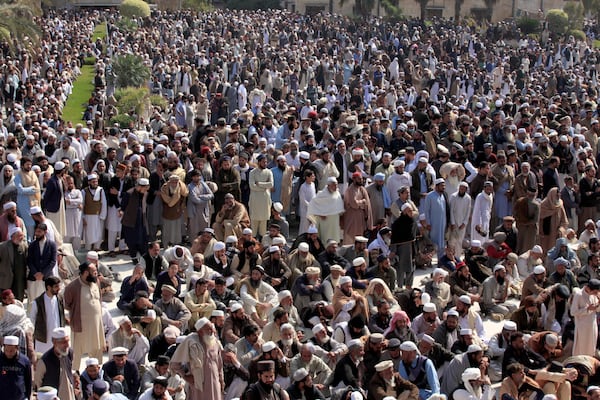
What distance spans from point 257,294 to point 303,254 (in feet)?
3.27

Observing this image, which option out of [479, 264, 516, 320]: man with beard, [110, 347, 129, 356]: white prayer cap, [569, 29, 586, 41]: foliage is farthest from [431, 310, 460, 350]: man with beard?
[569, 29, 586, 41]: foliage

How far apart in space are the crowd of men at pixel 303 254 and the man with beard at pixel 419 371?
0.05 feet

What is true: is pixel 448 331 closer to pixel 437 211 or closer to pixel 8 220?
pixel 437 211

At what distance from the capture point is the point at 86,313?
417 inches

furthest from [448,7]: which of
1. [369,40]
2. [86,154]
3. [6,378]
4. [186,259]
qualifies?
[6,378]

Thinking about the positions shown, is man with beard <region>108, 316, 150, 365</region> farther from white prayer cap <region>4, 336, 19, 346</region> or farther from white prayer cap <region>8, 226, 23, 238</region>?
white prayer cap <region>8, 226, 23, 238</region>

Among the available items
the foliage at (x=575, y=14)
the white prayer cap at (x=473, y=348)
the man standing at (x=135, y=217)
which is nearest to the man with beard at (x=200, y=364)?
the white prayer cap at (x=473, y=348)

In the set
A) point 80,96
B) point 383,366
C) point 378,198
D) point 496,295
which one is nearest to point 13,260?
point 383,366

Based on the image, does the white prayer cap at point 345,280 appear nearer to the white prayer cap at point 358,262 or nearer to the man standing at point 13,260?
the white prayer cap at point 358,262

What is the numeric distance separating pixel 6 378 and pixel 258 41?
28.1 m

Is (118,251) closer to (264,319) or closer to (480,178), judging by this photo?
(264,319)

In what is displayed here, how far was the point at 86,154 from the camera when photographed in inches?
656

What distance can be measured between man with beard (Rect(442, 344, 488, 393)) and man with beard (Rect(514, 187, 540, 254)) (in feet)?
15.2

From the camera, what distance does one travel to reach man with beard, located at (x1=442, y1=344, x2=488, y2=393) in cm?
999
